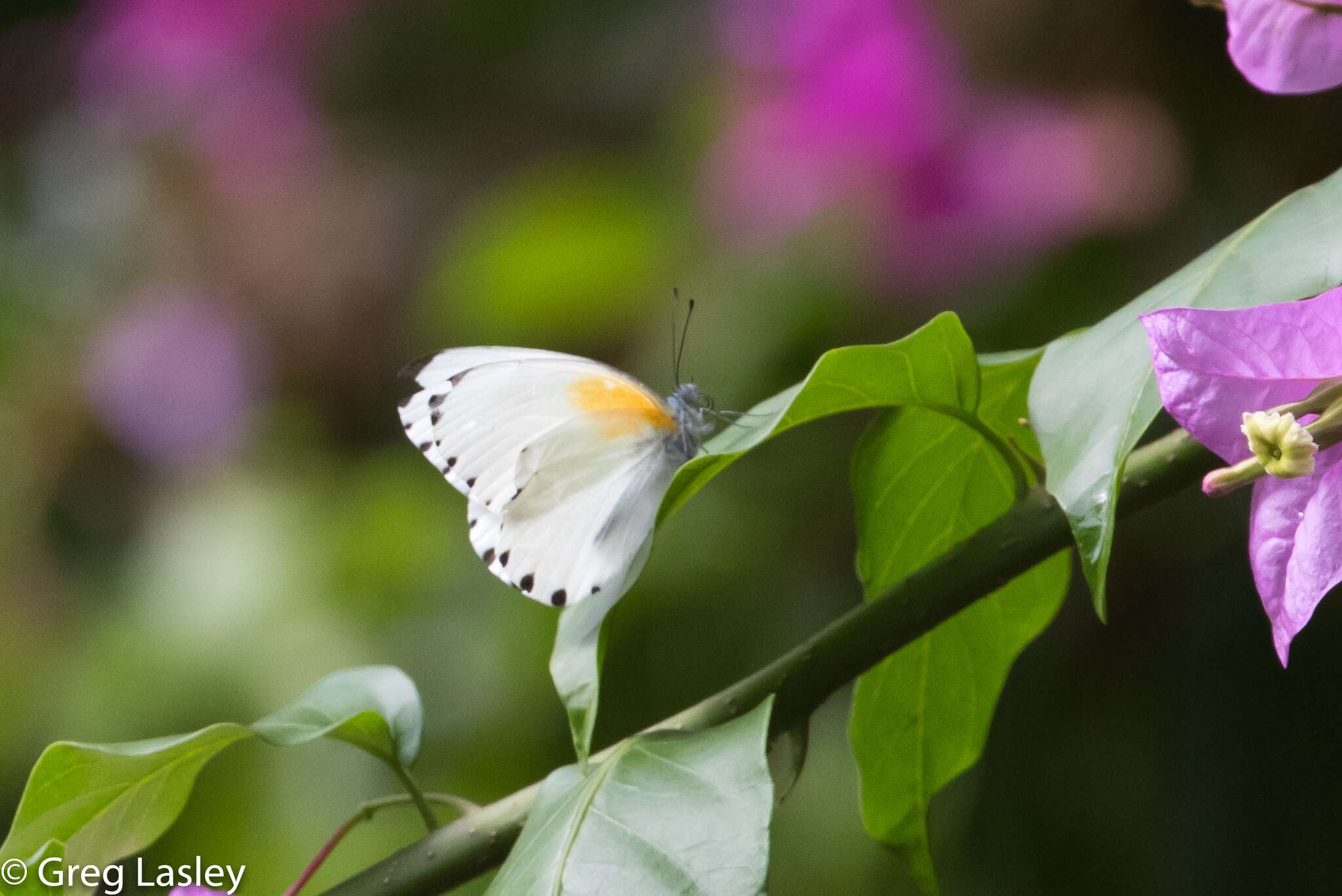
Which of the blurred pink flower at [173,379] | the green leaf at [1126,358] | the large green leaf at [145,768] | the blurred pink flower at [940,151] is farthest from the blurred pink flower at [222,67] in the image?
the green leaf at [1126,358]

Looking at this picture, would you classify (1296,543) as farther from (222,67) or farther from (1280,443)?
(222,67)

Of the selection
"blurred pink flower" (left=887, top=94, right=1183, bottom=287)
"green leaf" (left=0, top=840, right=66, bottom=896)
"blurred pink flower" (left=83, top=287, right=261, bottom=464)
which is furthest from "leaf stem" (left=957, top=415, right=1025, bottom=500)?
"blurred pink flower" (left=83, top=287, right=261, bottom=464)

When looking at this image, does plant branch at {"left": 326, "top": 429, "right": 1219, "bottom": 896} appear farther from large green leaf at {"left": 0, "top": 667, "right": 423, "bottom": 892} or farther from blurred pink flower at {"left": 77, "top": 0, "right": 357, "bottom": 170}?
blurred pink flower at {"left": 77, "top": 0, "right": 357, "bottom": 170}

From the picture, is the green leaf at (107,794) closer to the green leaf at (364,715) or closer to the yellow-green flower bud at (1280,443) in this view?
the green leaf at (364,715)

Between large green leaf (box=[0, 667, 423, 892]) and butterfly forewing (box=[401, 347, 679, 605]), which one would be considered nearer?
large green leaf (box=[0, 667, 423, 892])

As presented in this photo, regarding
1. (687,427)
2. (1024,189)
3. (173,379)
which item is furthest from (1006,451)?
(173,379)

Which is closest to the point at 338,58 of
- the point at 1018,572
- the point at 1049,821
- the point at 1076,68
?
the point at 1076,68
